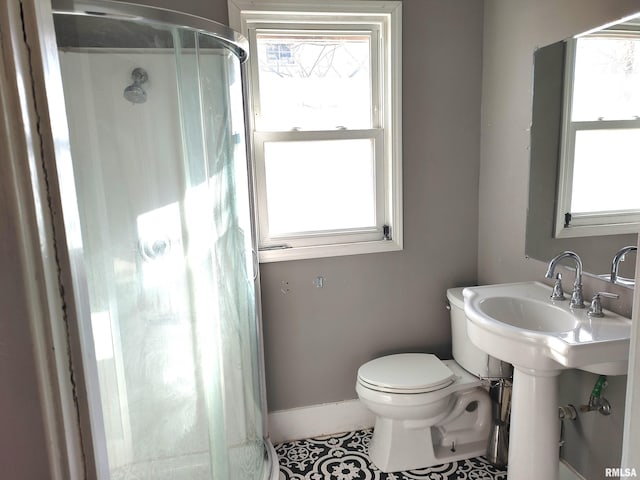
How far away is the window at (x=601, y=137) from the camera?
151 centimetres

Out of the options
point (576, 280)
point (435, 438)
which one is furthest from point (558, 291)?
point (435, 438)

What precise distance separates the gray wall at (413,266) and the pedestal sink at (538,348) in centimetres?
45

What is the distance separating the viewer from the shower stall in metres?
1.32

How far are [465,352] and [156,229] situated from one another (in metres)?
1.54

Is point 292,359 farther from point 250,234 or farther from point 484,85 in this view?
point 484,85

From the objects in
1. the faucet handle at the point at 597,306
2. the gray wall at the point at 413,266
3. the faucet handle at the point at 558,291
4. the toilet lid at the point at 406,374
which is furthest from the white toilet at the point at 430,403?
the faucet handle at the point at 597,306

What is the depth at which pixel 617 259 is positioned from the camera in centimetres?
158

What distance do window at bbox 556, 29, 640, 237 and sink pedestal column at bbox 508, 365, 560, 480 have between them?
59 cm

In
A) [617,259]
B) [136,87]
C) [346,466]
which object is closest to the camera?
[136,87]

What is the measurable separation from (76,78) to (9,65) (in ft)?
2.94

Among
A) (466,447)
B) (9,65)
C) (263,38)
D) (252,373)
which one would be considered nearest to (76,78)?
(9,65)

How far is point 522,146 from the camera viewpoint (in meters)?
2.01

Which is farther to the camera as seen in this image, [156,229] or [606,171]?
[606,171]

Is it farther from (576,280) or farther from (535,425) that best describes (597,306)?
(535,425)
